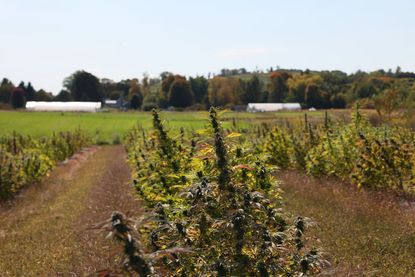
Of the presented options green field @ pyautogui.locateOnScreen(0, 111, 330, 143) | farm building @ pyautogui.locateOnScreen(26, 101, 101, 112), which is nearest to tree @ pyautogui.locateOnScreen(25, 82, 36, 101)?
farm building @ pyautogui.locateOnScreen(26, 101, 101, 112)

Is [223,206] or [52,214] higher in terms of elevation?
[223,206]

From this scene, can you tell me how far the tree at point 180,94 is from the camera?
12331 cm

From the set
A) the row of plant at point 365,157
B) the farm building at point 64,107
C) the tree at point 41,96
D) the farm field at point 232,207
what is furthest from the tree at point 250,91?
the row of plant at point 365,157

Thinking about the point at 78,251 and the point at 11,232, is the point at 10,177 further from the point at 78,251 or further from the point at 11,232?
the point at 78,251

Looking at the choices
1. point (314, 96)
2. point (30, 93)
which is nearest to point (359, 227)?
point (314, 96)

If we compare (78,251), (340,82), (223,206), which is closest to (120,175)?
(78,251)

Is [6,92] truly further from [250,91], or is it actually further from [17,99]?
[250,91]

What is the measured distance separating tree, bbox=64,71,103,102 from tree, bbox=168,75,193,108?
111ft

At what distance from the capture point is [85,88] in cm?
14788

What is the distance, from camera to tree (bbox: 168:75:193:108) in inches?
4855

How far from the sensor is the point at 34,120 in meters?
76.6

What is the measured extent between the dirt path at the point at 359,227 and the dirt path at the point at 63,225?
4.14m

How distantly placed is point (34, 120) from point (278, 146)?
202ft

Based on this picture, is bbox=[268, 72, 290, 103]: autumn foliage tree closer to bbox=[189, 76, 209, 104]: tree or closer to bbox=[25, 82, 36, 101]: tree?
bbox=[189, 76, 209, 104]: tree
